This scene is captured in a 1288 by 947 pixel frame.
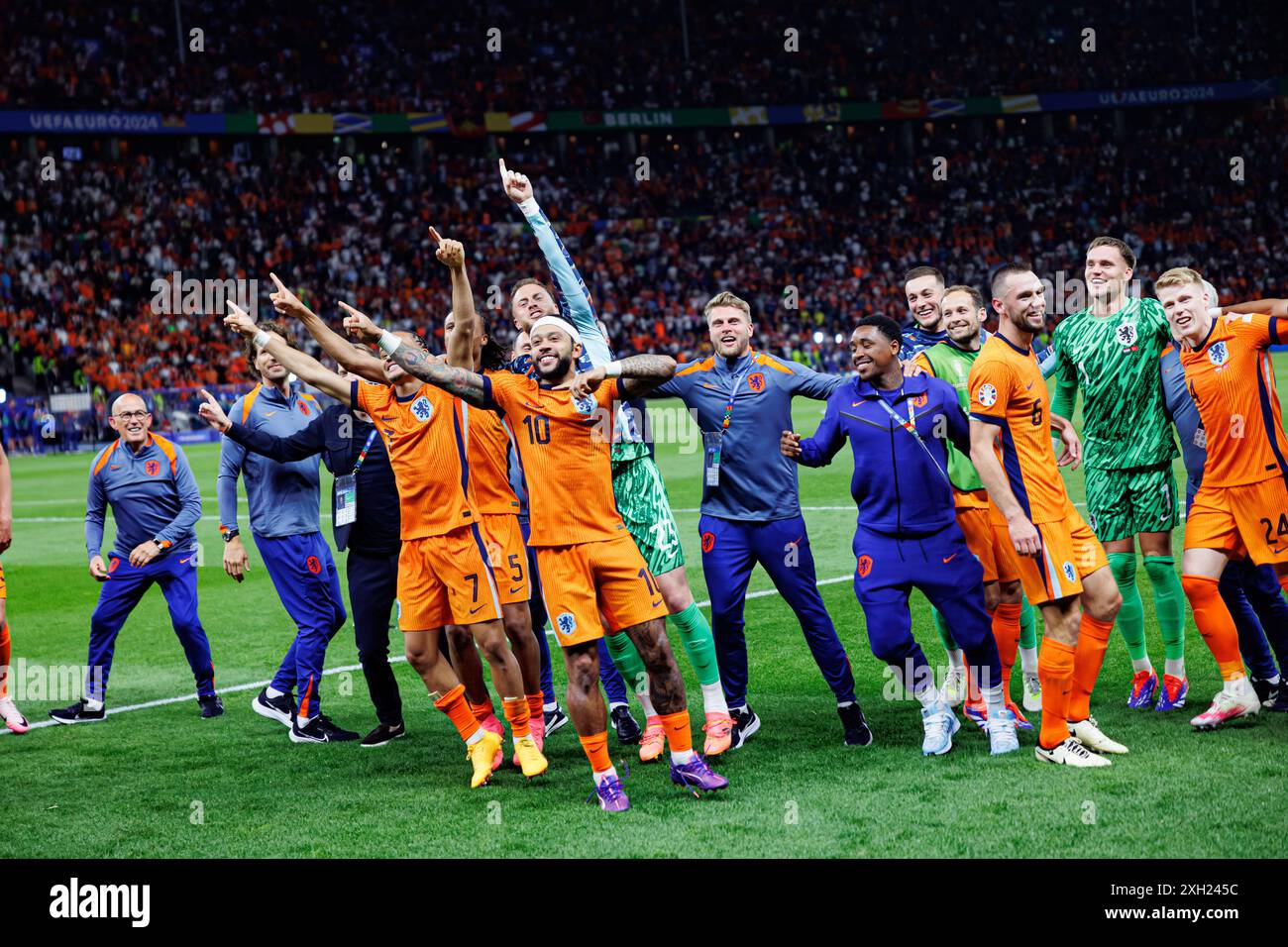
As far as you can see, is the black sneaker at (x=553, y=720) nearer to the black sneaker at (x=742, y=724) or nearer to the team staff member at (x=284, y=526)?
the black sneaker at (x=742, y=724)

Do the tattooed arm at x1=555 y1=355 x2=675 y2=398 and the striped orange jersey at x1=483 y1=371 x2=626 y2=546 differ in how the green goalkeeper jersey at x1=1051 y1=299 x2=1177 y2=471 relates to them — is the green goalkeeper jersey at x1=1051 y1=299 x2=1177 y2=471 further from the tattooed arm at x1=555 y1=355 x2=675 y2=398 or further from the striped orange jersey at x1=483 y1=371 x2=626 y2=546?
the striped orange jersey at x1=483 y1=371 x2=626 y2=546

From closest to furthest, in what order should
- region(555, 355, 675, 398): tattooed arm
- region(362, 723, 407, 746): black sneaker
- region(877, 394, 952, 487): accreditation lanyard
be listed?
region(555, 355, 675, 398): tattooed arm, region(877, 394, 952, 487): accreditation lanyard, region(362, 723, 407, 746): black sneaker

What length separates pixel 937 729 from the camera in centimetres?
642

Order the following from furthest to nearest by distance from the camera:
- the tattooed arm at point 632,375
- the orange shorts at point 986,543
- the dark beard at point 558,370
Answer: the orange shorts at point 986,543
the dark beard at point 558,370
the tattooed arm at point 632,375

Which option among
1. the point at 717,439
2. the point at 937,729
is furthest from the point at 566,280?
the point at 937,729

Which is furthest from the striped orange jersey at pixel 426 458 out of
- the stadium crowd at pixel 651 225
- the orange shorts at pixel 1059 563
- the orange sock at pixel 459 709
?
the stadium crowd at pixel 651 225

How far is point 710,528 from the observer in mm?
7074

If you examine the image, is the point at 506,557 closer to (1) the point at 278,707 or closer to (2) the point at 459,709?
(2) the point at 459,709

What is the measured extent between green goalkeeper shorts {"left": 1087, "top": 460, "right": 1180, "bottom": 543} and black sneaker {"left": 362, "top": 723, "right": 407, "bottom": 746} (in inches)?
160

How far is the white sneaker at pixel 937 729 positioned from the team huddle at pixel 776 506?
14 mm

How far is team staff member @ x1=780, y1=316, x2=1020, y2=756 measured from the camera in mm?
6410

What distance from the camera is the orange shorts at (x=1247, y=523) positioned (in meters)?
6.48

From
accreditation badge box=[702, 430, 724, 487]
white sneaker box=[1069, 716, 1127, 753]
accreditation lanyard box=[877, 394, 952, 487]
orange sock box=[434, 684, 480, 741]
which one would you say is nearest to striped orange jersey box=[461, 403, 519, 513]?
orange sock box=[434, 684, 480, 741]
